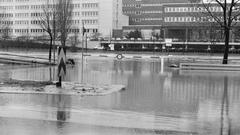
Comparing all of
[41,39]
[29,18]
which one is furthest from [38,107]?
[29,18]

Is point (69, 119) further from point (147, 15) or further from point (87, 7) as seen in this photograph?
point (147, 15)

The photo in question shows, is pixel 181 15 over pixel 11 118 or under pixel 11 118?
over

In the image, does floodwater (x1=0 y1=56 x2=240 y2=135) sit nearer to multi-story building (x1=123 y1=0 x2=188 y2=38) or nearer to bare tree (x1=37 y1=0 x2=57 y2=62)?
bare tree (x1=37 y1=0 x2=57 y2=62)

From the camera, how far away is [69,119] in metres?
8.88

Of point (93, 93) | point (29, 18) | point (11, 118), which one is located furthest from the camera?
point (29, 18)

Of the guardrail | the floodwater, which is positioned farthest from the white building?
the floodwater

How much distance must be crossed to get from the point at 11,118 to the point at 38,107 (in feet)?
5.98

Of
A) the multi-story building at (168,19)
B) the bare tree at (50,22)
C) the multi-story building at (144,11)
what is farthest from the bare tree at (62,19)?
the multi-story building at (144,11)

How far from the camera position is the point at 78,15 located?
13112cm

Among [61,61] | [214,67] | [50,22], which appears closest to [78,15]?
[50,22]

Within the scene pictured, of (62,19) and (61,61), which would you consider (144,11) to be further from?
(61,61)

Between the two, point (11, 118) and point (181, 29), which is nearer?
point (11, 118)

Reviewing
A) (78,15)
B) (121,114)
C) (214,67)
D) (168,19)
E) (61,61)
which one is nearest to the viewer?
(121,114)

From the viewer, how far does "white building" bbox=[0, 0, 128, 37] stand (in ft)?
425
